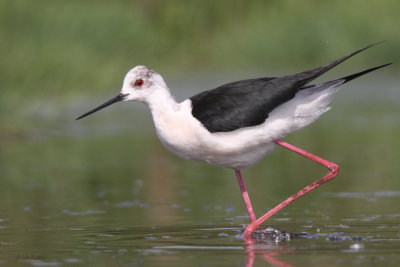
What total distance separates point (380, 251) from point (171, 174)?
16.6ft

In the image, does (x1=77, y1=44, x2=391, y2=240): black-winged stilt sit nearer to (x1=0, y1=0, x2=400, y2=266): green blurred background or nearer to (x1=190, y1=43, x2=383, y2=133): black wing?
(x1=190, y1=43, x2=383, y2=133): black wing

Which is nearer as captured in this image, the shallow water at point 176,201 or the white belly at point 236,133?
the shallow water at point 176,201

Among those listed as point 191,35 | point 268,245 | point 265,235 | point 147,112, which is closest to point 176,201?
point 265,235

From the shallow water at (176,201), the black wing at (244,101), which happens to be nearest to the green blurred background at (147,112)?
the shallow water at (176,201)

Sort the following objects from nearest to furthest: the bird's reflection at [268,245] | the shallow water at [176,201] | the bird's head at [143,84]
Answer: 1. the bird's reflection at [268,245]
2. the shallow water at [176,201]
3. the bird's head at [143,84]

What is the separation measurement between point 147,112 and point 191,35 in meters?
4.59

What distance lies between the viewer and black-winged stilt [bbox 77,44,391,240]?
23.3 feet

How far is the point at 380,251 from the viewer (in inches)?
230

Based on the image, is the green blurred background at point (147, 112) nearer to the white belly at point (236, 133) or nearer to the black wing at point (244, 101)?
the white belly at point (236, 133)

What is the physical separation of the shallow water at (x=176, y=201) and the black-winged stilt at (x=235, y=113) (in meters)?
0.58

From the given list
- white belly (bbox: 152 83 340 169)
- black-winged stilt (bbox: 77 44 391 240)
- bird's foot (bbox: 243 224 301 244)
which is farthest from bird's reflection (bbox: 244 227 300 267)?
white belly (bbox: 152 83 340 169)

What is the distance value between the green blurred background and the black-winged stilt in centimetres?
65

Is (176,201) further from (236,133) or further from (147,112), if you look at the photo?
(147,112)

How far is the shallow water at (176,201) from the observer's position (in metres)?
6.02
